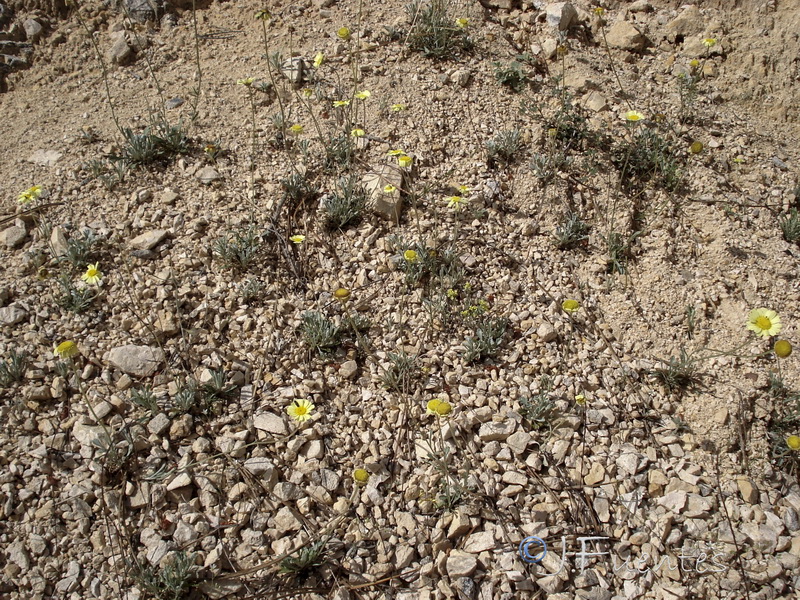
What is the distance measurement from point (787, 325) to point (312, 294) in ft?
9.62

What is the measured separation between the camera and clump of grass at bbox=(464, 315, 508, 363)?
137 inches

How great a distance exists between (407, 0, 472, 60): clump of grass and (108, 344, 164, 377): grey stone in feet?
10.5

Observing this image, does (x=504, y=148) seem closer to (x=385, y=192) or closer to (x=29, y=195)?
(x=385, y=192)

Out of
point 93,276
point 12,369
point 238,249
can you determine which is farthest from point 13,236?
point 238,249

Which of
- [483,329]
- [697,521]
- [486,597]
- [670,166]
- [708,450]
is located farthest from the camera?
[670,166]

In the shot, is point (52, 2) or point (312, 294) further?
point (52, 2)

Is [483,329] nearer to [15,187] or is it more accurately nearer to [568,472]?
[568,472]

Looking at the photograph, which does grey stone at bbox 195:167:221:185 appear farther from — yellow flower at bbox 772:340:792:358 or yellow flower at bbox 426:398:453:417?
yellow flower at bbox 772:340:792:358

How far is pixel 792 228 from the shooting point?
408 centimetres

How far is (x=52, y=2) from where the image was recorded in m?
4.98

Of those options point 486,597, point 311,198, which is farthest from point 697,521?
point 311,198

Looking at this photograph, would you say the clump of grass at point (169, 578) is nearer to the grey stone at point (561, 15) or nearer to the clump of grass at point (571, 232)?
the clump of grass at point (571, 232)

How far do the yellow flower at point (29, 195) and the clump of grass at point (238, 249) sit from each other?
1138mm

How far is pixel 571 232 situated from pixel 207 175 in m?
2.51
